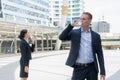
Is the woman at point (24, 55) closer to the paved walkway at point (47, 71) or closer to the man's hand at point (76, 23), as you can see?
the man's hand at point (76, 23)

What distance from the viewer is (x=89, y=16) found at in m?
5.23

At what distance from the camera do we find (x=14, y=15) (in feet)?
253

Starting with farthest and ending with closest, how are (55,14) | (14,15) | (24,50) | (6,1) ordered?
(55,14) < (14,15) < (6,1) < (24,50)

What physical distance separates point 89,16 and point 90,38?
360 mm

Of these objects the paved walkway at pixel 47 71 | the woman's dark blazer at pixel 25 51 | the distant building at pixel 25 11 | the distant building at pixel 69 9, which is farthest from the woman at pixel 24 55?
the distant building at pixel 69 9

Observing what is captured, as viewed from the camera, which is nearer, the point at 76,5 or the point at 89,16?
the point at 89,16

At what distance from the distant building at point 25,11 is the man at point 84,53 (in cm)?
5654

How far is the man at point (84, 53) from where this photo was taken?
5320 mm

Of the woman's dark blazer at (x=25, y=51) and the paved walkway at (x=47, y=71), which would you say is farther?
the paved walkway at (x=47, y=71)

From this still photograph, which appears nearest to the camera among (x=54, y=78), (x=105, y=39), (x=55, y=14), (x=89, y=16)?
(x=89, y=16)

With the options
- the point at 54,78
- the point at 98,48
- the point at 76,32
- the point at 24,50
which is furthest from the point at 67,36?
the point at 54,78

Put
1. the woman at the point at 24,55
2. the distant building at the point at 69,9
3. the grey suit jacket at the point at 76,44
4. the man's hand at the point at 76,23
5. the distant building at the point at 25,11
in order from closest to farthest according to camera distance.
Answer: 1. the man's hand at the point at 76,23
2. the grey suit jacket at the point at 76,44
3. the woman at the point at 24,55
4. the distant building at the point at 25,11
5. the distant building at the point at 69,9

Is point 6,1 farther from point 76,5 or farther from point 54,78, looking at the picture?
point 76,5

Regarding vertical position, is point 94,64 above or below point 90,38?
below
